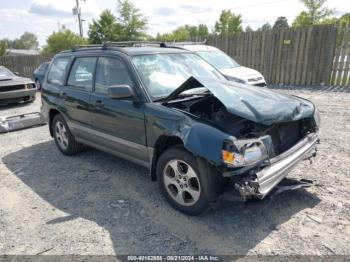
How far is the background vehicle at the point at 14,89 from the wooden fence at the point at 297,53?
28.6 ft

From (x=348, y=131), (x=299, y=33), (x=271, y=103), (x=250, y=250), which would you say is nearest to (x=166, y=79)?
(x=271, y=103)

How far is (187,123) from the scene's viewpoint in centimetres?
310

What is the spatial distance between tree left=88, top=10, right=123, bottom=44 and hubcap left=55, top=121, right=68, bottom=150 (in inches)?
1216

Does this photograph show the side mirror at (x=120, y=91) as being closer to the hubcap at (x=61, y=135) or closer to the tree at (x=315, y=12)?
the hubcap at (x=61, y=135)

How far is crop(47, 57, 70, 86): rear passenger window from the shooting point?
5.25m

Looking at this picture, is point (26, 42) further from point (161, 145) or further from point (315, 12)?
point (161, 145)

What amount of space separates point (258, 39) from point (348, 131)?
7985 millimetres

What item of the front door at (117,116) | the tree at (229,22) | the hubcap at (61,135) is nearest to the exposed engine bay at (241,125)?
the front door at (117,116)

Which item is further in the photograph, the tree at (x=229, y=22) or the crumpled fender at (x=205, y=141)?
the tree at (x=229, y=22)

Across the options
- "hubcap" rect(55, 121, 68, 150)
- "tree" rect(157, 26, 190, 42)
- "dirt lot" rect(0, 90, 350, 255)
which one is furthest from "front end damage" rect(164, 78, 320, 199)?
"tree" rect(157, 26, 190, 42)

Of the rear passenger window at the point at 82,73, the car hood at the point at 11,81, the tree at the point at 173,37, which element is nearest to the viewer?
the rear passenger window at the point at 82,73

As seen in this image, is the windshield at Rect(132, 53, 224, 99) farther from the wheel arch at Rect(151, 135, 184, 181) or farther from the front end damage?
the wheel arch at Rect(151, 135, 184, 181)

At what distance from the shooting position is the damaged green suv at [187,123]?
9.38 ft

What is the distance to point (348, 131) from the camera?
19.5 ft
